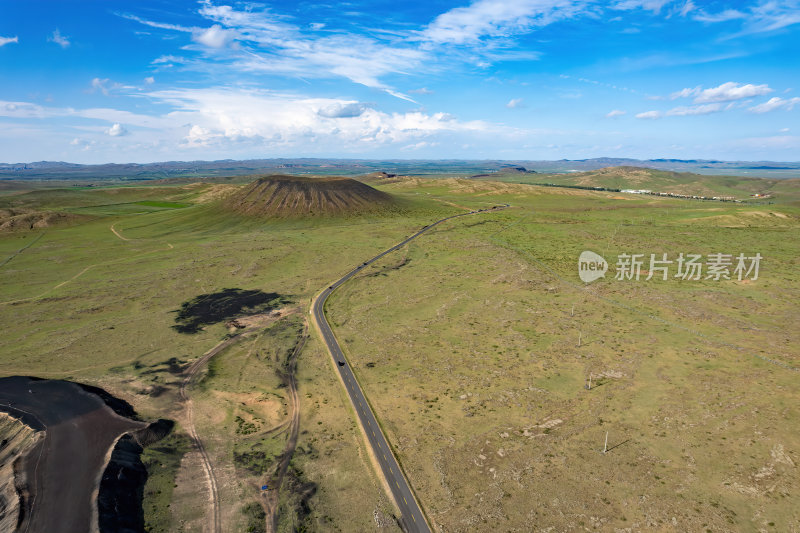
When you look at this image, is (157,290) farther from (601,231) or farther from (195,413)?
(601,231)

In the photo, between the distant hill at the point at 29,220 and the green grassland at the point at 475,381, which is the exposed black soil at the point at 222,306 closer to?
the green grassland at the point at 475,381

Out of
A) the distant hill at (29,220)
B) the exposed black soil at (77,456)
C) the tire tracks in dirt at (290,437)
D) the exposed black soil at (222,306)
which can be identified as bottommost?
the tire tracks in dirt at (290,437)

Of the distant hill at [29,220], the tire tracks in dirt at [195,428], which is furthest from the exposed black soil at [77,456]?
the distant hill at [29,220]

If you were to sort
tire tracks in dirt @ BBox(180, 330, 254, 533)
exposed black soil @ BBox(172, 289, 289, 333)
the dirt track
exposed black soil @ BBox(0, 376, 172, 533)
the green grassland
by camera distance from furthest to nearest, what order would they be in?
exposed black soil @ BBox(172, 289, 289, 333) → the green grassland → tire tracks in dirt @ BBox(180, 330, 254, 533) → exposed black soil @ BBox(0, 376, 172, 533) → the dirt track

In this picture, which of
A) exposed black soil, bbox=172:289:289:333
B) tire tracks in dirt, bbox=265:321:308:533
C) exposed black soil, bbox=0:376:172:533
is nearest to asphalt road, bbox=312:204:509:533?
tire tracks in dirt, bbox=265:321:308:533

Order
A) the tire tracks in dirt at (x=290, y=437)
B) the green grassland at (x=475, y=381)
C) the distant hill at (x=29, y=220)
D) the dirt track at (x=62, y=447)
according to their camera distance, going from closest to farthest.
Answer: the dirt track at (x=62, y=447), the tire tracks in dirt at (x=290, y=437), the green grassland at (x=475, y=381), the distant hill at (x=29, y=220)

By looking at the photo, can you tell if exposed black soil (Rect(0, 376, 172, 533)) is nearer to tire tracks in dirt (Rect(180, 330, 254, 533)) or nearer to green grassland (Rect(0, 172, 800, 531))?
green grassland (Rect(0, 172, 800, 531))
